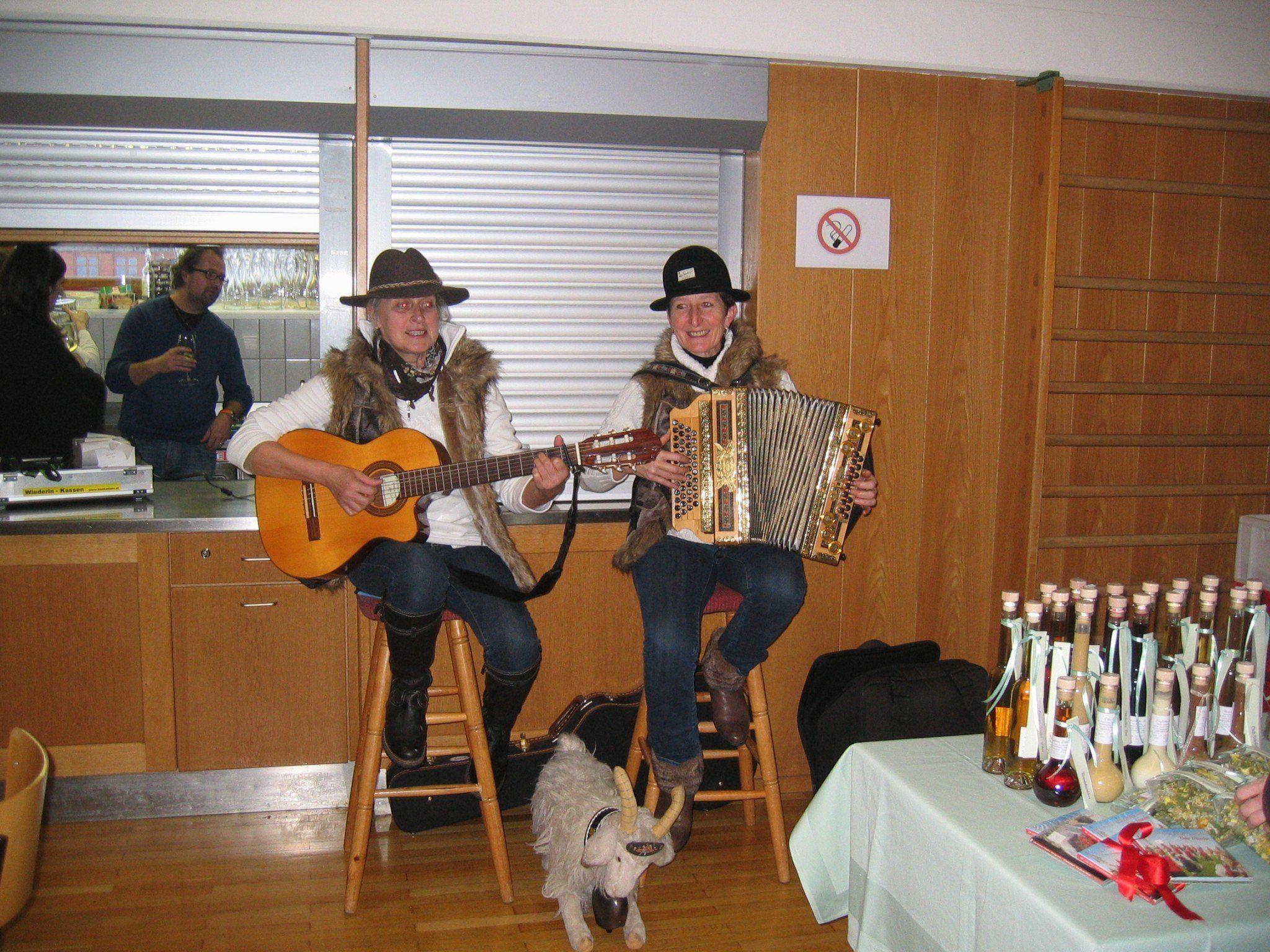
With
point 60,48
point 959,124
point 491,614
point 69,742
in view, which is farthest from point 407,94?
point 69,742

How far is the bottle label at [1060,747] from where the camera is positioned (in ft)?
4.68

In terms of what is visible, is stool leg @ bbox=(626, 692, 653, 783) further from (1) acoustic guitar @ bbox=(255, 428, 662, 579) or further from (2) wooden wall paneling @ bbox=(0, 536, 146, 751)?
(2) wooden wall paneling @ bbox=(0, 536, 146, 751)

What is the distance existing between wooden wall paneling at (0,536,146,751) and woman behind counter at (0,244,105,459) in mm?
573

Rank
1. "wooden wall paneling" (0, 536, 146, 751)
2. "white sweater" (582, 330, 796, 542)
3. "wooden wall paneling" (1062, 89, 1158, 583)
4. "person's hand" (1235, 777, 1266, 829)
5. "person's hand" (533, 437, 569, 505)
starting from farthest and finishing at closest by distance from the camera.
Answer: "wooden wall paneling" (1062, 89, 1158, 583) → "wooden wall paneling" (0, 536, 146, 751) → "white sweater" (582, 330, 796, 542) → "person's hand" (533, 437, 569, 505) → "person's hand" (1235, 777, 1266, 829)

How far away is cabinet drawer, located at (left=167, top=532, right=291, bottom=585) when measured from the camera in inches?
107

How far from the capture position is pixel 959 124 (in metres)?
2.92

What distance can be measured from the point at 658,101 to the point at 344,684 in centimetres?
186

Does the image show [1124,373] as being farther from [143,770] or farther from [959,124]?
[143,770]

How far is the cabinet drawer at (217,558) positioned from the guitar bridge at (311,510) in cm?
47

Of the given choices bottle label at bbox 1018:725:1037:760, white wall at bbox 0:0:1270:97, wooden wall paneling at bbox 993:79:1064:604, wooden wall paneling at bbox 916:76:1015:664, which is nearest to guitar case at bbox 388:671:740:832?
wooden wall paneling at bbox 916:76:1015:664

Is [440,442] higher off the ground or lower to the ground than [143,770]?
higher

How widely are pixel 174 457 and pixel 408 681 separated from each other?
5.16ft

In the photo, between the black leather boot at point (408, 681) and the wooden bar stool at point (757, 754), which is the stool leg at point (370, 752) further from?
the wooden bar stool at point (757, 754)

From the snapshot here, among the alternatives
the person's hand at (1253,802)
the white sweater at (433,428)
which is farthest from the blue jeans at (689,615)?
the person's hand at (1253,802)
